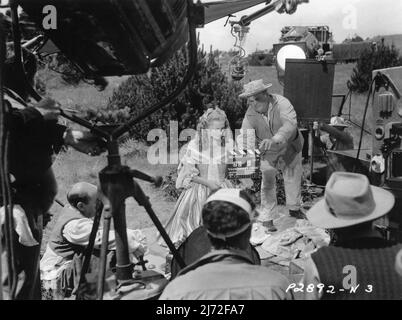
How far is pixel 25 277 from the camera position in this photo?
244 centimetres

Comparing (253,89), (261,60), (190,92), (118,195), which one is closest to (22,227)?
(118,195)

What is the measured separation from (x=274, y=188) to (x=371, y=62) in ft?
34.9

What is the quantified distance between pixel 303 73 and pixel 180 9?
18.2 feet

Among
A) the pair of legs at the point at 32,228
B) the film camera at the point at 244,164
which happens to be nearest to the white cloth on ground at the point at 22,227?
the pair of legs at the point at 32,228

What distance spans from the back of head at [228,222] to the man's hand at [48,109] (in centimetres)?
78

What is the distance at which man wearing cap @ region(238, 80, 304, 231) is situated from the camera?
538 centimetres

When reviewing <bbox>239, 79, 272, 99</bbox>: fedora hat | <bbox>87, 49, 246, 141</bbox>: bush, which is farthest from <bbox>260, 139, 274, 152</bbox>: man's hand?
<bbox>87, 49, 246, 141</bbox>: bush

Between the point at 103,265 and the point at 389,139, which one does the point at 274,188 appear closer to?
the point at 389,139

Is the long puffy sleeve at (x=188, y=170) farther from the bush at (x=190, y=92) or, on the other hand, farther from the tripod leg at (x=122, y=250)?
the bush at (x=190, y=92)

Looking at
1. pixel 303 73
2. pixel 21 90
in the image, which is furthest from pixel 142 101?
pixel 21 90

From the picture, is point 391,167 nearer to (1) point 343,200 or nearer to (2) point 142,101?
(1) point 343,200

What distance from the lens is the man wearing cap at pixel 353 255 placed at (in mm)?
1794

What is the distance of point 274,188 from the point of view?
554cm

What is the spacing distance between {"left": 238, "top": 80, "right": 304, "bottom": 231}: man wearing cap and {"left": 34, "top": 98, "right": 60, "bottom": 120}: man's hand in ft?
11.4
